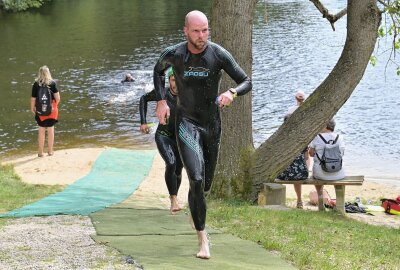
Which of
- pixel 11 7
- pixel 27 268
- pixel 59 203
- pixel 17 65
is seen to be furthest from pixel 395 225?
pixel 11 7

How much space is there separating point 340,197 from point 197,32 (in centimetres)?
589

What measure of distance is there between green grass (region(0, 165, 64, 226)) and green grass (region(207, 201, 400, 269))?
300cm

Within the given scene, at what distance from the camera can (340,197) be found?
11.3 m

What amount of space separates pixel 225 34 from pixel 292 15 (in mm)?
40992

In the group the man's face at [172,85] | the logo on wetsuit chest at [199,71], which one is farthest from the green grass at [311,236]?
the logo on wetsuit chest at [199,71]


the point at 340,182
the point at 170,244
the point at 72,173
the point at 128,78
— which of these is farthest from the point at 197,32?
the point at 128,78

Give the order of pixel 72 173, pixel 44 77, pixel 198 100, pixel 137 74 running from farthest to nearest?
pixel 137 74, pixel 44 77, pixel 72 173, pixel 198 100

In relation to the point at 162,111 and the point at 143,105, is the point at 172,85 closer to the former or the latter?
the point at 143,105

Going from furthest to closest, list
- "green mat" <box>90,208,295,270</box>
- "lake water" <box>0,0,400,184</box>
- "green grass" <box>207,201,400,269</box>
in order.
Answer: "lake water" <box>0,0,400,184</box>
"green grass" <box>207,201,400,269</box>
"green mat" <box>90,208,295,270</box>

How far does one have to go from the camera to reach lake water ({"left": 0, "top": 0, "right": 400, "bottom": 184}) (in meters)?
21.5

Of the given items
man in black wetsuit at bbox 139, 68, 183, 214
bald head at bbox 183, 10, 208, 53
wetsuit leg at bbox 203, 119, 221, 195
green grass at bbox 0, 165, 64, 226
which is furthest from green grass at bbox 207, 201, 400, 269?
green grass at bbox 0, 165, 64, 226

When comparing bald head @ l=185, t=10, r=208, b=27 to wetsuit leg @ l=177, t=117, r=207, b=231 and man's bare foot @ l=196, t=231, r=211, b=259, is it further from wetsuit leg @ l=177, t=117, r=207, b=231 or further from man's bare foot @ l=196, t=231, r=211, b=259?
man's bare foot @ l=196, t=231, r=211, b=259

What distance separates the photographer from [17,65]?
34312 mm

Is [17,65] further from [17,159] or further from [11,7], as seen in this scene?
[11,7]
